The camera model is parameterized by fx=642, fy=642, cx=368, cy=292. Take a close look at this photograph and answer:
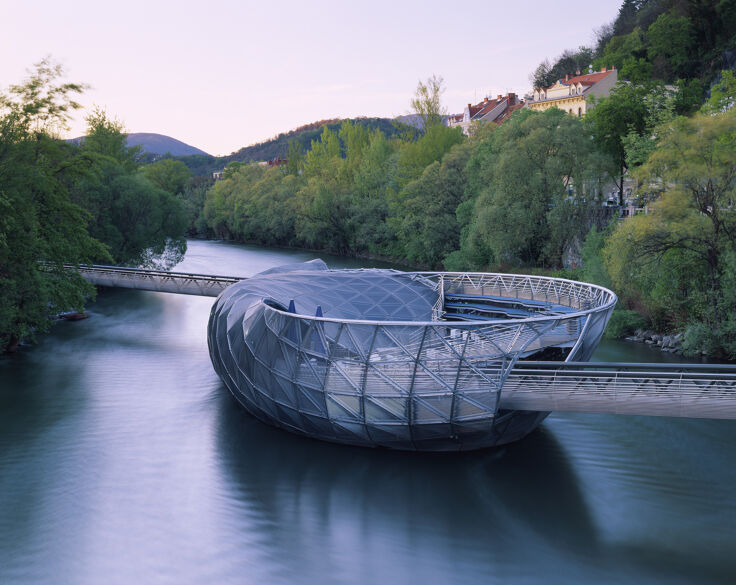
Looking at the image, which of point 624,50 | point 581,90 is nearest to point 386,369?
point 581,90

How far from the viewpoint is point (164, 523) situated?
13609 mm

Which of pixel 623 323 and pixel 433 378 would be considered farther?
pixel 623 323

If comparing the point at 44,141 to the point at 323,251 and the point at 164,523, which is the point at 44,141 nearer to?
the point at 164,523

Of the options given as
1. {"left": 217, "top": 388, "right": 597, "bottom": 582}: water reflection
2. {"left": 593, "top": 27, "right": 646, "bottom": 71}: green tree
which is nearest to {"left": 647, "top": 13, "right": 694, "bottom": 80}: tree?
{"left": 593, "top": 27, "right": 646, "bottom": 71}: green tree

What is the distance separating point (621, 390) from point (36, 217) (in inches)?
960

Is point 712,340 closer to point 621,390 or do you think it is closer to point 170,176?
point 621,390

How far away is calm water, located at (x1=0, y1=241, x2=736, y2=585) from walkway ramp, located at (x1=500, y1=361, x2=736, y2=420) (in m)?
2.12

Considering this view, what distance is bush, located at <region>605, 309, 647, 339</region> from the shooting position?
2911cm

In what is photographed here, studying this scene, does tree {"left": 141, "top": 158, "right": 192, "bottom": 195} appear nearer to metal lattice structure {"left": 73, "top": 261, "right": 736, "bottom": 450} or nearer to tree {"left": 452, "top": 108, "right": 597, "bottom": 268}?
tree {"left": 452, "top": 108, "right": 597, "bottom": 268}

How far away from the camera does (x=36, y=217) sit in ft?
89.7

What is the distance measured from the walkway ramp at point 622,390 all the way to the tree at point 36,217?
776 inches

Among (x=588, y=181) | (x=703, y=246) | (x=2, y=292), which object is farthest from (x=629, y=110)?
(x=2, y=292)

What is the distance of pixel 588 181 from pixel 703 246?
14226 millimetres

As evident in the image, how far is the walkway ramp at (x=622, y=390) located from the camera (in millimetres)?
13203
